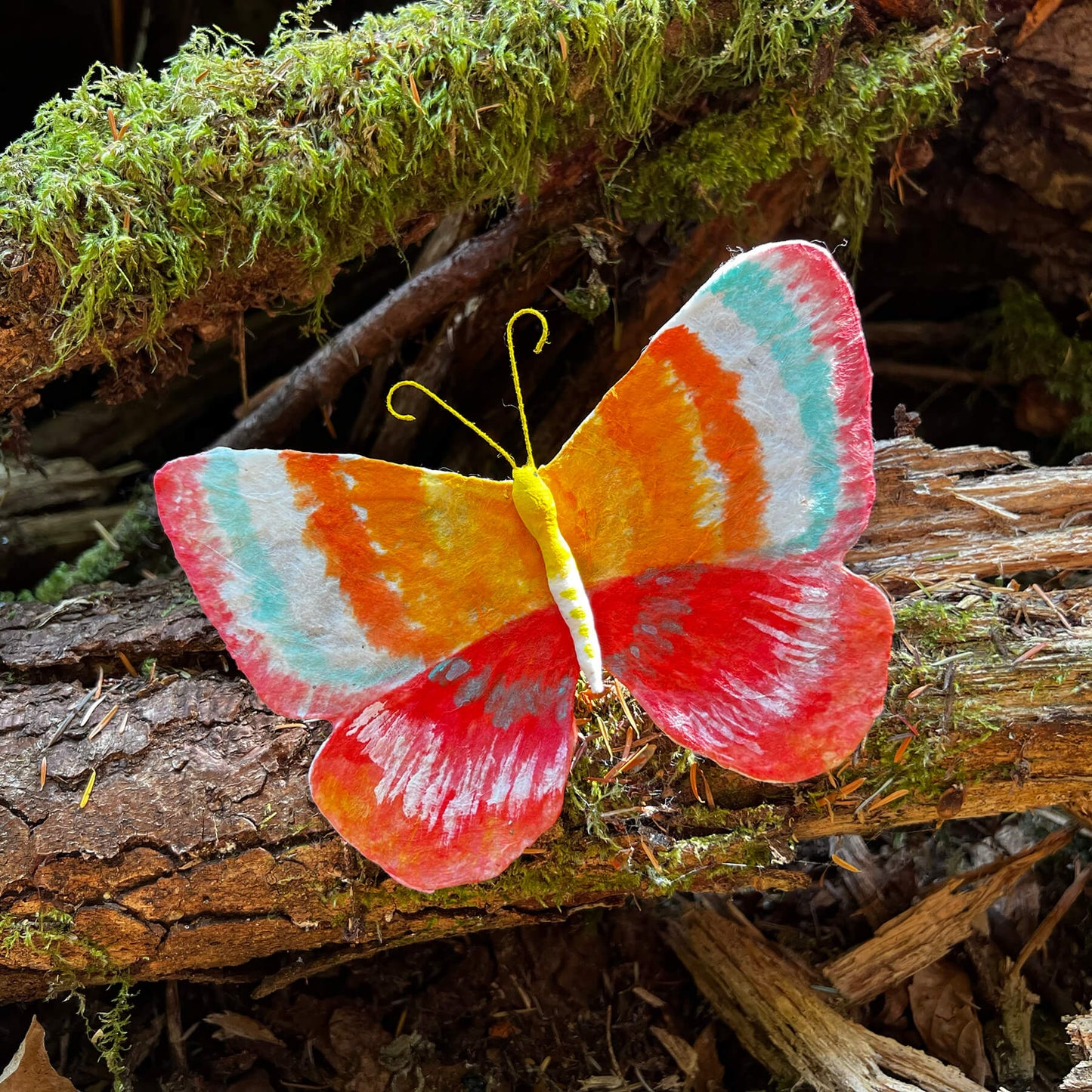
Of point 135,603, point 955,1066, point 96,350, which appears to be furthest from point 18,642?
point 955,1066

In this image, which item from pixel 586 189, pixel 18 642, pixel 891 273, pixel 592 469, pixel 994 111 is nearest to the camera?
pixel 592 469

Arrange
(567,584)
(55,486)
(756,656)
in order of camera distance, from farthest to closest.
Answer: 1. (55,486)
2. (756,656)
3. (567,584)

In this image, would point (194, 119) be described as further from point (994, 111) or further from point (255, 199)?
point (994, 111)

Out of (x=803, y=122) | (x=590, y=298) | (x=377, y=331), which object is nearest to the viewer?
(x=803, y=122)

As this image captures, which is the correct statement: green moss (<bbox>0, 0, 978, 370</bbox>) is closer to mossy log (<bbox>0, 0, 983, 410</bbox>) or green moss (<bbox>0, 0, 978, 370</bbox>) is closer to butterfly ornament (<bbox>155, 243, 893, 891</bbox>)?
mossy log (<bbox>0, 0, 983, 410</bbox>)

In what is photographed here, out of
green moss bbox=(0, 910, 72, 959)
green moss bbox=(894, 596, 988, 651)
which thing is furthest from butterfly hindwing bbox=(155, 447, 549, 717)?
green moss bbox=(894, 596, 988, 651)

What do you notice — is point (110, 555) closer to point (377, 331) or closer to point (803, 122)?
point (377, 331)

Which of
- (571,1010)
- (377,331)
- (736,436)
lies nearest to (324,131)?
(377,331)

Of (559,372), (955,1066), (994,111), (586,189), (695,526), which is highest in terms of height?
(994,111)
